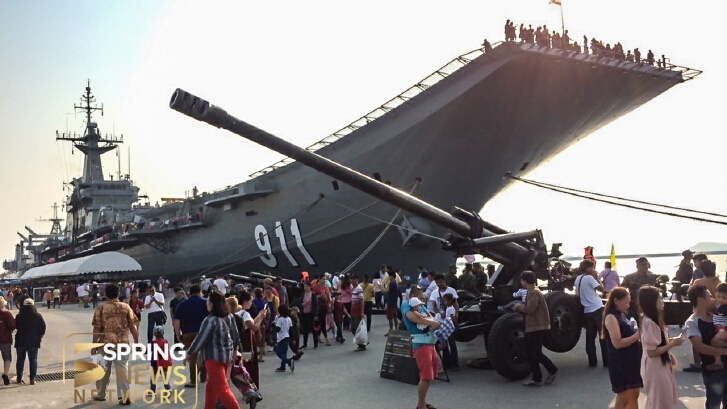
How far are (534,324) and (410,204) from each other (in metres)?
2.37

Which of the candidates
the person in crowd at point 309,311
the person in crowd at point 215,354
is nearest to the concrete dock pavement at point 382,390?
the person in crowd at point 215,354

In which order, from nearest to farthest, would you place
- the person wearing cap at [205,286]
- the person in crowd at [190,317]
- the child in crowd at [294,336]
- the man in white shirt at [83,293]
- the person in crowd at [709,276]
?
the person in crowd at [709,276] → the person in crowd at [190,317] → the child in crowd at [294,336] → the person wearing cap at [205,286] → the man in white shirt at [83,293]

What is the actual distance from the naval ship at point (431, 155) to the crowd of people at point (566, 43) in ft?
0.74

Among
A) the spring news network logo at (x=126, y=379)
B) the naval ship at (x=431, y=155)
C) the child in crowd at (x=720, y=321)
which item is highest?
the naval ship at (x=431, y=155)

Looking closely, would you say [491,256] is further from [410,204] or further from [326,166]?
[326,166]

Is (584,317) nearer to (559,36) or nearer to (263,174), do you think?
(559,36)

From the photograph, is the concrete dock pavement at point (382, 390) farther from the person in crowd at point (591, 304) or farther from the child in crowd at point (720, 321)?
the child in crowd at point (720, 321)

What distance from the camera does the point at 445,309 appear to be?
27.8ft

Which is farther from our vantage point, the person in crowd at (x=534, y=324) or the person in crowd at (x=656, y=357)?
the person in crowd at (x=534, y=324)

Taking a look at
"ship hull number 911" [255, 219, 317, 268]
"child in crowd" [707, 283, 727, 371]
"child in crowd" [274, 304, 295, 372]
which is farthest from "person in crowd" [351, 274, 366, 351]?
"ship hull number 911" [255, 219, 317, 268]

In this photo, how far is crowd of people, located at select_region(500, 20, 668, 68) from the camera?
58.7 ft

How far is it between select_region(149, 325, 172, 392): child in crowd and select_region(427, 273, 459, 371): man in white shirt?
3675mm

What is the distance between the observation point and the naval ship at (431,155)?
19.0 metres

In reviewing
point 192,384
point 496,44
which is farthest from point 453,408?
point 496,44
